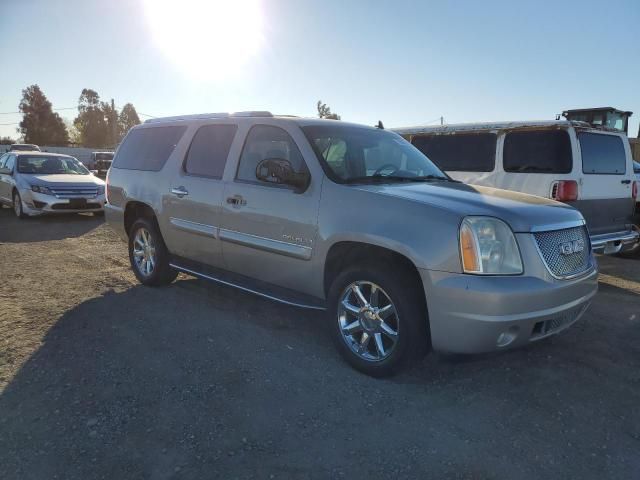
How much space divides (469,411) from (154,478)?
1.91m

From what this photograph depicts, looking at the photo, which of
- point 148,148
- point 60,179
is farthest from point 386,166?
point 60,179

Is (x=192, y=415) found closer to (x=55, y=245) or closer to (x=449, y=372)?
(x=449, y=372)

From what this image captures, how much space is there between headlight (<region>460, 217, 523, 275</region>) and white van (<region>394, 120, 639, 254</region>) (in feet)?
11.2

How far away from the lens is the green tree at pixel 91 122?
8206 centimetres

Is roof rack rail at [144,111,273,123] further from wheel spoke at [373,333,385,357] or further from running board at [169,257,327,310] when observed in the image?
wheel spoke at [373,333,385,357]

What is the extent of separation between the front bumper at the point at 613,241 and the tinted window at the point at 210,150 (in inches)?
171

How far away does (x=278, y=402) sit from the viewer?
10.5 ft

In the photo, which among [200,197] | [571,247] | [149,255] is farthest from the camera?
[149,255]

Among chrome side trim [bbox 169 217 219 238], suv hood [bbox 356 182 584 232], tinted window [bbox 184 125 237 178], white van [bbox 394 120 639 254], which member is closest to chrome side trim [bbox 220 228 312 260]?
chrome side trim [bbox 169 217 219 238]

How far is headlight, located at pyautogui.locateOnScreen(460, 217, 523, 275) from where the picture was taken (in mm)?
3047

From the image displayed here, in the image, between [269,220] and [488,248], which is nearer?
[488,248]

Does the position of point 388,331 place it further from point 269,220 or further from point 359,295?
point 269,220

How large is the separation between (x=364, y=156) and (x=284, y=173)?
83 cm

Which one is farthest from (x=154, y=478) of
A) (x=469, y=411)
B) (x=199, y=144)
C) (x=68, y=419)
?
(x=199, y=144)
